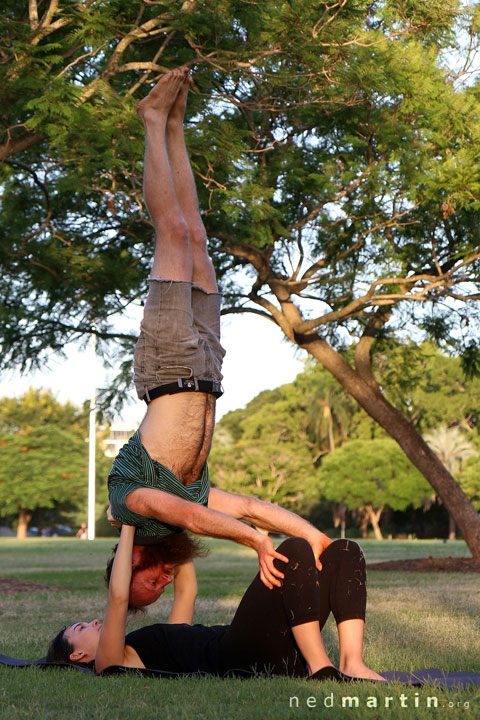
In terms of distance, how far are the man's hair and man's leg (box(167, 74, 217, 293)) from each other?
1.31m

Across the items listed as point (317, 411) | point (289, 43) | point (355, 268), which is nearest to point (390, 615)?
point (289, 43)

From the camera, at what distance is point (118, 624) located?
382cm

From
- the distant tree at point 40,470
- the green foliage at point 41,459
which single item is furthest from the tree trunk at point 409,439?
the distant tree at point 40,470

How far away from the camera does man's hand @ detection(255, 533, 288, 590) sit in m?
3.61

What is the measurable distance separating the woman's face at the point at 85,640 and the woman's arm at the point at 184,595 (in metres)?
0.44

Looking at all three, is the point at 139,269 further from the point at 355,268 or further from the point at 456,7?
the point at 456,7

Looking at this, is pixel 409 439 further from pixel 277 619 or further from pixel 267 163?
pixel 277 619

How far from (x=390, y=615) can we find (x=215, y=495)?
3.46 meters

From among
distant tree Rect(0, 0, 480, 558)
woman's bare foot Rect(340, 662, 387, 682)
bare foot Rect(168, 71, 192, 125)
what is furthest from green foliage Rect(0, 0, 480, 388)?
woman's bare foot Rect(340, 662, 387, 682)

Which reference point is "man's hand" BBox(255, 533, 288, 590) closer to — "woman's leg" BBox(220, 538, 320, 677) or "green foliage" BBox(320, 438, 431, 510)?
"woman's leg" BBox(220, 538, 320, 677)

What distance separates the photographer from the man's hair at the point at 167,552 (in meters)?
4.11

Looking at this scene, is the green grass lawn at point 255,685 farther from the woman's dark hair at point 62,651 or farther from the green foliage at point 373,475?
the green foliage at point 373,475

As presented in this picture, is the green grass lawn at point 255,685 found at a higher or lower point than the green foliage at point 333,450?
lower

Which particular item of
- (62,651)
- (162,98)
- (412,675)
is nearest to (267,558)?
(412,675)
